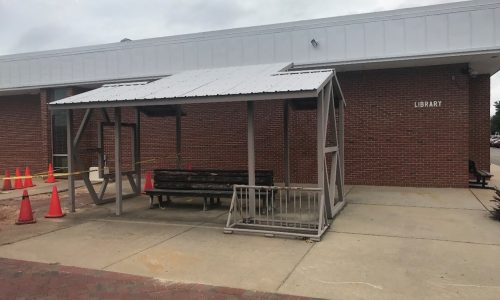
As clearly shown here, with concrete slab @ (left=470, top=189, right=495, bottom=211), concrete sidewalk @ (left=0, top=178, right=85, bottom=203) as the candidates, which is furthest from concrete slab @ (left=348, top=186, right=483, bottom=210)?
concrete sidewalk @ (left=0, top=178, right=85, bottom=203)

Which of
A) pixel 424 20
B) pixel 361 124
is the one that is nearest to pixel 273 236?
pixel 361 124

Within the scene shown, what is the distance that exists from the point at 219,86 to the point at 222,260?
159 inches

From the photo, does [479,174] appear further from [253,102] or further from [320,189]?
[253,102]

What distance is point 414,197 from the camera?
37.2 feet

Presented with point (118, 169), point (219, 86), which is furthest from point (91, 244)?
point (219, 86)

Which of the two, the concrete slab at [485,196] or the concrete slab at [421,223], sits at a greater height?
the concrete slab at [485,196]

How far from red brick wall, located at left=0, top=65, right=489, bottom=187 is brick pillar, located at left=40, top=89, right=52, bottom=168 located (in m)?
5.46

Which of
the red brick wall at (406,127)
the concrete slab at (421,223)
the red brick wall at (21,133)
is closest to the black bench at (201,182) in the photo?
the concrete slab at (421,223)

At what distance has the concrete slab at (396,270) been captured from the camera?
481cm

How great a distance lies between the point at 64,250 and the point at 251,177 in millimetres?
3524

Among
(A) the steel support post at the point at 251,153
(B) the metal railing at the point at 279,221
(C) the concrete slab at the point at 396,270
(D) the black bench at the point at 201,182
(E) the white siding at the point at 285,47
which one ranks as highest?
(E) the white siding at the point at 285,47

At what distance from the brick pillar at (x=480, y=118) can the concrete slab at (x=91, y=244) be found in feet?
36.6

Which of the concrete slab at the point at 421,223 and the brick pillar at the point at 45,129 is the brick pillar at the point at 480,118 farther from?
the brick pillar at the point at 45,129

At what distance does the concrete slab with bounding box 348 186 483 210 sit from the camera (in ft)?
33.9
